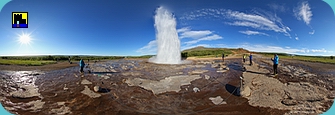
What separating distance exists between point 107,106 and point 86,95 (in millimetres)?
1078

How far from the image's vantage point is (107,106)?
3.07 m

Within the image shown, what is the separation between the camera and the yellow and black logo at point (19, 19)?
3.56 meters

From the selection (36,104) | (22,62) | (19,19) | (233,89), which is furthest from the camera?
(22,62)

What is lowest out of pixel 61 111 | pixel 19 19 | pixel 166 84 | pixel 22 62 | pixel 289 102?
pixel 61 111

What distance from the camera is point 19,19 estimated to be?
361cm

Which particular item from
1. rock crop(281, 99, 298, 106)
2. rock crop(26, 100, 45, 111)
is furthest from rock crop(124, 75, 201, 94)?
rock crop(281, 99, 298, 106)

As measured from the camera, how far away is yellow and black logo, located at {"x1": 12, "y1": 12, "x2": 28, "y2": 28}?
3557 mm

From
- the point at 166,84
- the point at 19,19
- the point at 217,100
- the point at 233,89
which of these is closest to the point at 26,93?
the point at 19,19

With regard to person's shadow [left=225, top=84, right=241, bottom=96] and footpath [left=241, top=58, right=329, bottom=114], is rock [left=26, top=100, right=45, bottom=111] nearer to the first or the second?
person's shadow [left=225, top=84, right=241, bottom=96]

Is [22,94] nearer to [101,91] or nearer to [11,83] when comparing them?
[11,83]

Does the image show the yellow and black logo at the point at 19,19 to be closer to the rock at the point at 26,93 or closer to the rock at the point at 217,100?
the rock at the point at 26,93

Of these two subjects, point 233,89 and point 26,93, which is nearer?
point 26,93

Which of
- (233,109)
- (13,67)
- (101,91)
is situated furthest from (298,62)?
(13,67)

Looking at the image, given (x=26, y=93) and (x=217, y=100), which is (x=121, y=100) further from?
(x=26, y=93)
